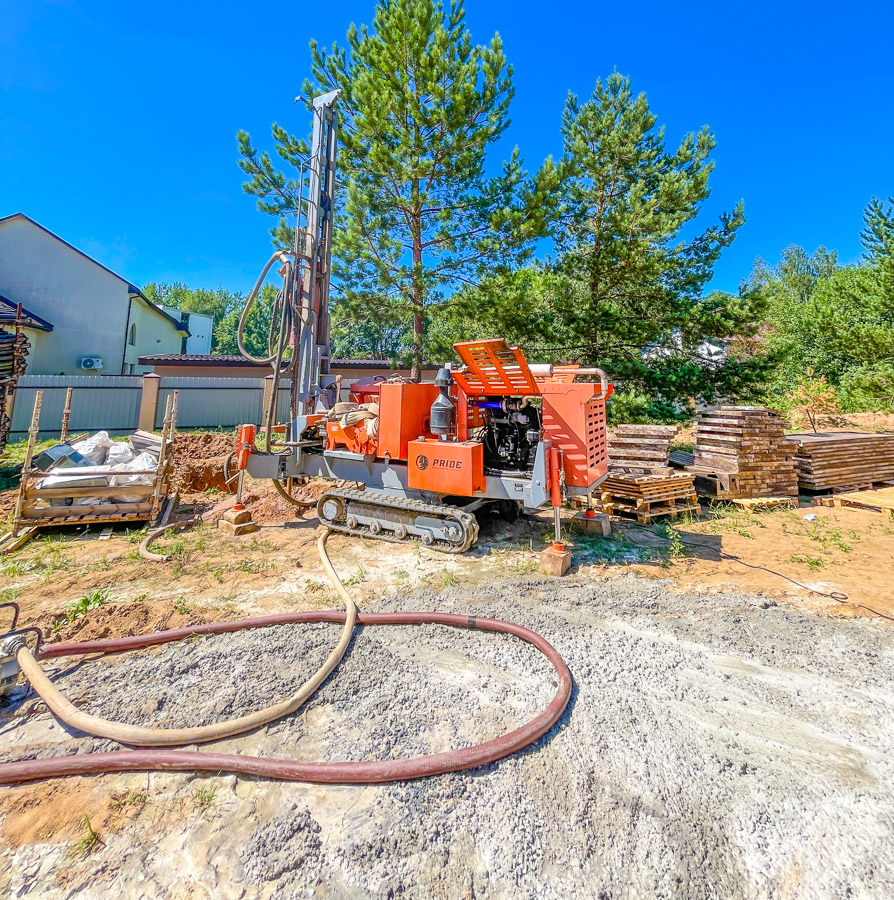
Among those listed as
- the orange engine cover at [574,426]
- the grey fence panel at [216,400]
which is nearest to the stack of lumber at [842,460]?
the orange engine cover at [574,426]

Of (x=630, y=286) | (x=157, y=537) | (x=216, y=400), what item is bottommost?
(x=157, y=537)

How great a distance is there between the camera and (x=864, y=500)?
9.06m

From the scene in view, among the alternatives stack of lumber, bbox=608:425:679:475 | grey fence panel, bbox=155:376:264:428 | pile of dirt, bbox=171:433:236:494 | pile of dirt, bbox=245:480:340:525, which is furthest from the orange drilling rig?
grey fence panel, bbox=155:376:264:428

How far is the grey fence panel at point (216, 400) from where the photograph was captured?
17.0 metres

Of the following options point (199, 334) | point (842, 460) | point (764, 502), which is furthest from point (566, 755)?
point (199, 334)

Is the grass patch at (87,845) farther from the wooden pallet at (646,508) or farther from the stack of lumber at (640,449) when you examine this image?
the stack of lumber at (640,449)

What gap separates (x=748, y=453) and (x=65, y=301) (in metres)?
27.8

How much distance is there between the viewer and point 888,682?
11.1ft

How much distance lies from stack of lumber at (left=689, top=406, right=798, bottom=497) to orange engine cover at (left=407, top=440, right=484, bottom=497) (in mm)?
5916

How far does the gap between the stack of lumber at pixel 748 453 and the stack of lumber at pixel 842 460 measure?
0.65 metres

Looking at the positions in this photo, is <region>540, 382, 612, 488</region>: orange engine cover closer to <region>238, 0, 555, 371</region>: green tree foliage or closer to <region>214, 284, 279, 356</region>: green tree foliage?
<region>238, 0, 555, 371</region>: green tree foliage

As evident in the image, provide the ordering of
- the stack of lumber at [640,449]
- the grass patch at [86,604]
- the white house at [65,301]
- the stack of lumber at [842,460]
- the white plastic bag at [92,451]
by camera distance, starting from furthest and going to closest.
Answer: the white house at [65,301] → the stack of lumber at [842,460] → the stack of lumber at [640,449] → the white plastic bag at [92,451] → the grass patch at [86,604]

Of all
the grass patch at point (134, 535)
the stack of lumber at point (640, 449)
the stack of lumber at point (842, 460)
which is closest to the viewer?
the grass patch at point (134, 535)

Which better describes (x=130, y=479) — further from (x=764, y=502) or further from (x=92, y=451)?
(x=764, y=502)
